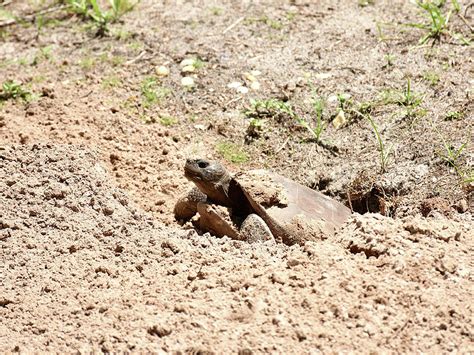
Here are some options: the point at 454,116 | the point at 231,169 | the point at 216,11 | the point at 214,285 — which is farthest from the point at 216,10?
the point at 214,285

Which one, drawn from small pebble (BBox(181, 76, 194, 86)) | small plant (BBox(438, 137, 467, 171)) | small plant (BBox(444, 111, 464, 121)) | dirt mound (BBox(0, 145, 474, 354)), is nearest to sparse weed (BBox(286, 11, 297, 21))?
small pebble (BBox(181, 76, 194, 86))

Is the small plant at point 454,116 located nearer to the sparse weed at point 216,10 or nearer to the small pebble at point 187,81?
the small pebble at point 187,81

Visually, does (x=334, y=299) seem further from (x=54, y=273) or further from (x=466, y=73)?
(x=466, y=73)

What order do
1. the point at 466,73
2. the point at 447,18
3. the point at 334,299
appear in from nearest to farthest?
the point at 334,299, the point at 466,73, the point at 447,18

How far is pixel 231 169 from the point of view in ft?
14.7

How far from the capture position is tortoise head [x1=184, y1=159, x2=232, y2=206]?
3.91 metres

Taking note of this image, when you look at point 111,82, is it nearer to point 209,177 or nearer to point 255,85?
point 255,85

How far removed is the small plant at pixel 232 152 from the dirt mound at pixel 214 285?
0.94 m

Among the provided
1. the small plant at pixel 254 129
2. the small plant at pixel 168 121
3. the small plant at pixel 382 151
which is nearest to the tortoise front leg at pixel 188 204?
the small plant at pixel 254 129

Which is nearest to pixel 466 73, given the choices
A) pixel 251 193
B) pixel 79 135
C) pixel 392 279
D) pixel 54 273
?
pixel 251 193

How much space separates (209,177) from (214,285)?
96cm

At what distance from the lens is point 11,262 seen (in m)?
3.38

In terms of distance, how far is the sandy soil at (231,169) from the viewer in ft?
9.32

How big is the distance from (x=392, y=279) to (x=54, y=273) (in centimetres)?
162
